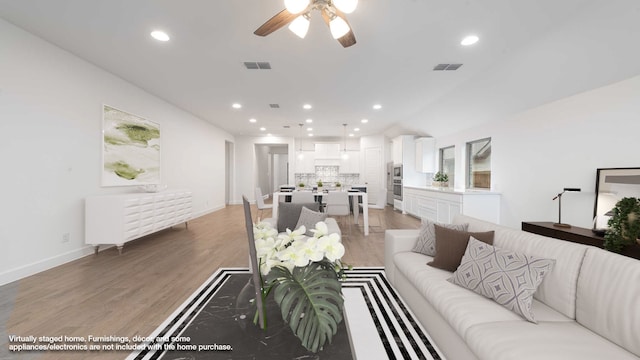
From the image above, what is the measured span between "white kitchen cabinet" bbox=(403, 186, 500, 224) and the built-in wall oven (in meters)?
0.84

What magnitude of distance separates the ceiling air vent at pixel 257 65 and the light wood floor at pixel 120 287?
280 cm

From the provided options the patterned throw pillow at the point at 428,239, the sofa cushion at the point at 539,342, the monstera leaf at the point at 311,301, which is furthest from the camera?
the patterned throw pillow at the point at 428,239

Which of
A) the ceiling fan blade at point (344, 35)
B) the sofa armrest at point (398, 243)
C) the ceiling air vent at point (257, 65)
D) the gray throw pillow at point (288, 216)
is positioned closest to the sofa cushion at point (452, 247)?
→ the sofa armrest at point (398, 243)

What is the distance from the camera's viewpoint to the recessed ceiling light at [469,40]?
2.79 m

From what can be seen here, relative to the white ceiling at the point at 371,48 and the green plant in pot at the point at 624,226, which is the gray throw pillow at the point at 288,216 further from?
the green plant in pot at the point at 624,226

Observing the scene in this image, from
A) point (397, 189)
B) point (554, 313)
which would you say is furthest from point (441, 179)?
point (554, 313)

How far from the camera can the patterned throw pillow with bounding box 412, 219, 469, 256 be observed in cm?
231

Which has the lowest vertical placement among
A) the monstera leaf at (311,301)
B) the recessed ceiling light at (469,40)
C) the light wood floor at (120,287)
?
the light wood floor at (120,287)

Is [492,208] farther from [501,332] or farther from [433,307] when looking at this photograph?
[501,332]

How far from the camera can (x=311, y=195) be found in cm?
458

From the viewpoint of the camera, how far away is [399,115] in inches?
253

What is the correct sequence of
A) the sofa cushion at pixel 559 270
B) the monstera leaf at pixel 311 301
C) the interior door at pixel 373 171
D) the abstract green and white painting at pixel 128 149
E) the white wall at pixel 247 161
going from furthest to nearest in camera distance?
the white wall at pixel 247 161 → the interior door at pixel 373 171 → the abstract green and white painting at pixel 128 149 → the sofa cushion at pixel 559 270 → the monstera leaf at pixel 311 301

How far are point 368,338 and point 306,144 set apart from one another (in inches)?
357

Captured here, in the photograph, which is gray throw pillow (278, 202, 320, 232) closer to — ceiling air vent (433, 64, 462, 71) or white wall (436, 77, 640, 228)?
ceiling air vent (433, 64, 462, 71)
